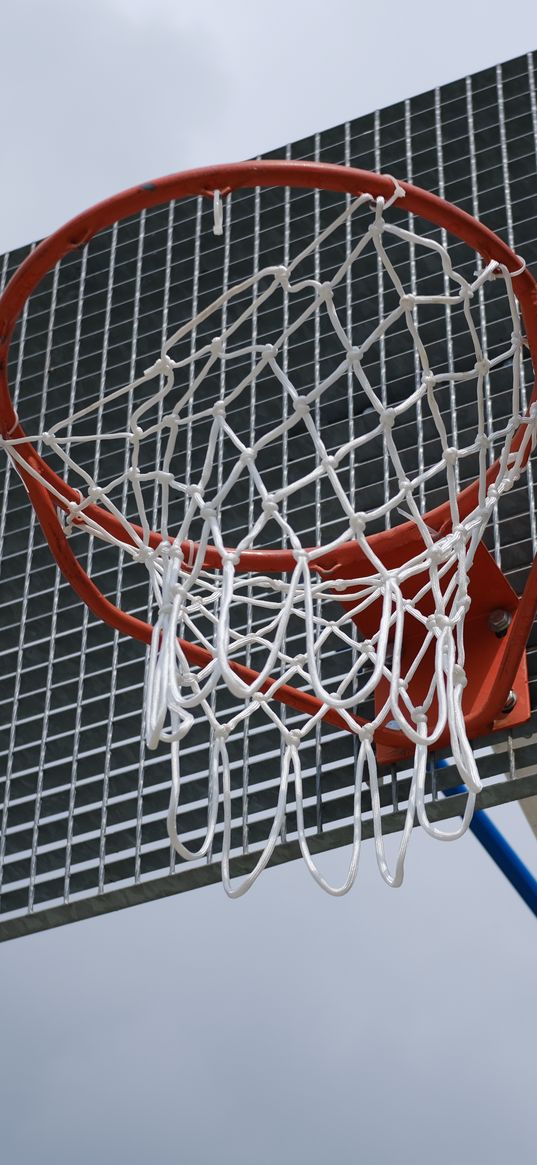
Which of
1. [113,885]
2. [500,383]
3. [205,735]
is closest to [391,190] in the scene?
[500,383]

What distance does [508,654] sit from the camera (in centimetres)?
300

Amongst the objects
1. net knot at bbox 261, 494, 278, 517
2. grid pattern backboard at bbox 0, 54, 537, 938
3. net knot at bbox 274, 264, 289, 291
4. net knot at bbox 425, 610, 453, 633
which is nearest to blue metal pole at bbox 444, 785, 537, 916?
grid pattern backboard at bbox 0, 54, 537, 938

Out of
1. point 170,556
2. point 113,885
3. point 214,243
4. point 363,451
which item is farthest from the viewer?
point 214,243

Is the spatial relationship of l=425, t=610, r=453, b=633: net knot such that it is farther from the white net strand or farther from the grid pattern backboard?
the grid pattern backboard

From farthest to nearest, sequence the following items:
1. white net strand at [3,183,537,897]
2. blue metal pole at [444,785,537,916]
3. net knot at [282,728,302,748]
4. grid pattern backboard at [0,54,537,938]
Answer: blue metal pole at [444,785,537,916], grid pattern backboard at [0,54,537,938], net knot at [282,728,302,748], white net strand at [3,183,537,897]

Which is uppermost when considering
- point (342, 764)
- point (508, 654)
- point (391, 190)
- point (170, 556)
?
point (391, 190)

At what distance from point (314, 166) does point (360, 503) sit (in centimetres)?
116

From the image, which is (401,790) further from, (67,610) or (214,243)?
(214,243)

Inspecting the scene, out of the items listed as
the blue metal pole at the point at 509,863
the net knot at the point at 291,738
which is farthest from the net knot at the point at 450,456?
the blue metal pole at the point at 509,863

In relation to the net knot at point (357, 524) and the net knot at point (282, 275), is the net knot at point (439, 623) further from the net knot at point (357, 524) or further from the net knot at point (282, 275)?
the net knot at point (282, 275)

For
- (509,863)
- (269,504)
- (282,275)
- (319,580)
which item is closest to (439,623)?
(269,504)

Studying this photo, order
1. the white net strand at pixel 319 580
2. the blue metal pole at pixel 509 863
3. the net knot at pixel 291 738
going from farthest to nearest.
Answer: the blue metal pole at pixel 509 863 < the net knot at pixel 291 738 < the white net strand at pixel 319 580

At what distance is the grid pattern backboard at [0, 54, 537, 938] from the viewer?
3.38 m

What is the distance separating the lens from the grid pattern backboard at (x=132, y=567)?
11.1ft
